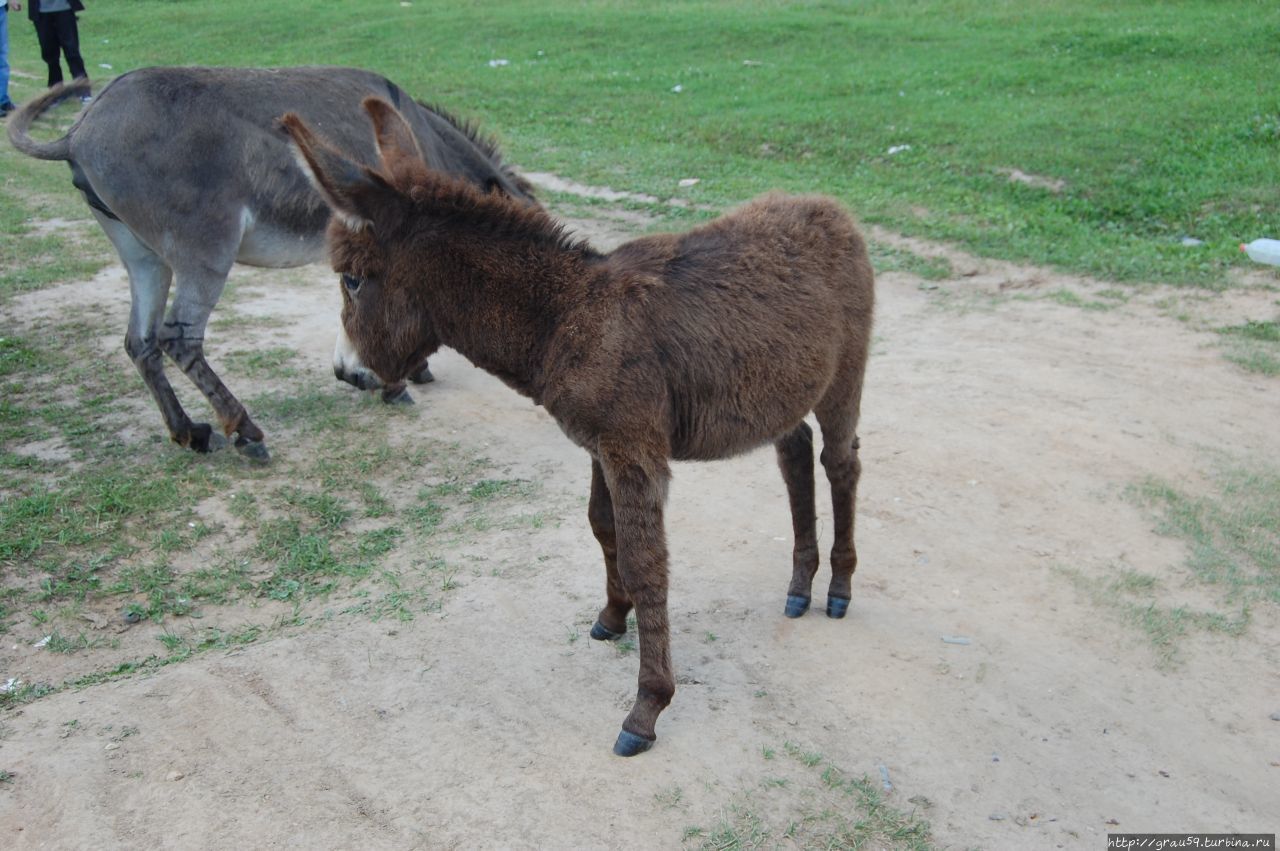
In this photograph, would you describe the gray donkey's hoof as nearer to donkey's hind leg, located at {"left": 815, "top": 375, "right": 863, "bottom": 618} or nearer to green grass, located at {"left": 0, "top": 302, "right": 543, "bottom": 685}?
donkey's hind leg, located at {"left": 815, "top": 375, "right": 863, "bottom": 618}

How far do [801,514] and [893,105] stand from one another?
10178mm

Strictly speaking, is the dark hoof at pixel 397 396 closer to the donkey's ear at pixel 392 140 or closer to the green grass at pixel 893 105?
the donkey's ear at pixel 392 140

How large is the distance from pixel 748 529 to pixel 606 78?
42.4 feet

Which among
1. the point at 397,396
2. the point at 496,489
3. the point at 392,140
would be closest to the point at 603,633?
the point at 496,489

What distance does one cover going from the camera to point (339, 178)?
356cm

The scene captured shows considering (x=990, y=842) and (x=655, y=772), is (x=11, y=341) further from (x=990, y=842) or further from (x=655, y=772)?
(x=990, y=842)

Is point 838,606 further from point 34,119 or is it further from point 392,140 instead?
point 34,119

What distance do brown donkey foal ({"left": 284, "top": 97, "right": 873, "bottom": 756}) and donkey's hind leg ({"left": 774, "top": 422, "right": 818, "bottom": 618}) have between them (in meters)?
0.41

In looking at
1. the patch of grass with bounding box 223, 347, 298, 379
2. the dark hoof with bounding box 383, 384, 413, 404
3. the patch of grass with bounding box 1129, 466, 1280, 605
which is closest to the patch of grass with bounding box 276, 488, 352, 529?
the dark hoof with bounding box 383, 384, 413, 404

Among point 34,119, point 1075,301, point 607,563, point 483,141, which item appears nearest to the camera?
point 607,563

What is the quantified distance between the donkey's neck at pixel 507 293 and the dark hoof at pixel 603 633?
1.10 metres

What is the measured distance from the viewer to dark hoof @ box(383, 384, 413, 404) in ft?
21.9

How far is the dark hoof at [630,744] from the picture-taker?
Answer: 3.64 meters

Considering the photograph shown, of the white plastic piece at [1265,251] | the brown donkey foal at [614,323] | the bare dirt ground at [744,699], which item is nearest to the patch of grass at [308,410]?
the bare dirt ground at [744,699]
